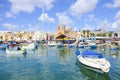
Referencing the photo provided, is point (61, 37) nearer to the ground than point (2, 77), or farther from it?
farther from it

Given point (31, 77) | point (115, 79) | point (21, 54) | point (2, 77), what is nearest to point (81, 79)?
point (115, 79)

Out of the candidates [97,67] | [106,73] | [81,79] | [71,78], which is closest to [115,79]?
[106,73]

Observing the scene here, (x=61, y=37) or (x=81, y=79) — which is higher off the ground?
(x=61, y=37)

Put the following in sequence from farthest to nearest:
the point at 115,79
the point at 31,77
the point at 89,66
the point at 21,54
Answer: the point at 21,54 < the point at 89,66 < the point at 31,77 < the point at 115,79

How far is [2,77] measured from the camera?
2353cm

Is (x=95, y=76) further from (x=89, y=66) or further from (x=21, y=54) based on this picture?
(x=21, y=54)

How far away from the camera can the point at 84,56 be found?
101ft

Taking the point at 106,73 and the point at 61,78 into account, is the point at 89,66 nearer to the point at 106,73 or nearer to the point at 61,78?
the point at 106,73

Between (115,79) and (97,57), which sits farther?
(97,57)

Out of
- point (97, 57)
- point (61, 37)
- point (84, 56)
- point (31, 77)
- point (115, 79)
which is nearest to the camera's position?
point (115, 79)

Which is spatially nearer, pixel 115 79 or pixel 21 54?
pixel 115 79

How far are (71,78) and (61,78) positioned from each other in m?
1.45

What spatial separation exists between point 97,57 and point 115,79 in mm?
7330

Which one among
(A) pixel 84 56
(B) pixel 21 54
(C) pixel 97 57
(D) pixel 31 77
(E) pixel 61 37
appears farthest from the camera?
(E) pixel 61 37
